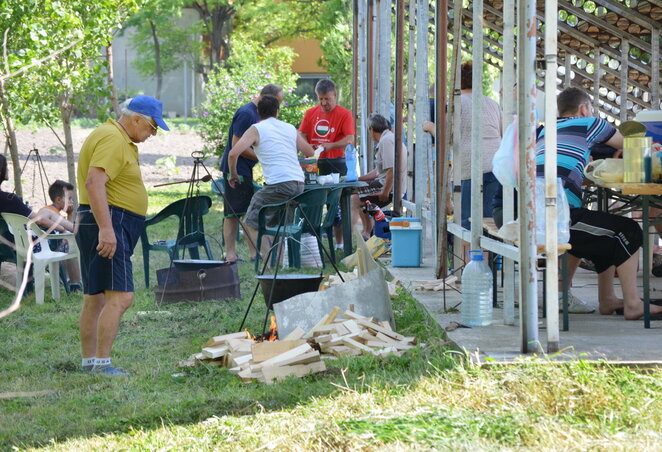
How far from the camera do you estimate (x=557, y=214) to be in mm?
5387

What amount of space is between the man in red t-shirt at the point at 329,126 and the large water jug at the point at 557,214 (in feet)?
19.6

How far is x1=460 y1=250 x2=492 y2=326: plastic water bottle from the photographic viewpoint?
599cm

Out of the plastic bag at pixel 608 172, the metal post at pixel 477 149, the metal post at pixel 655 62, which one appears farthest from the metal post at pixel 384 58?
the plastic bag at pixel 608 172

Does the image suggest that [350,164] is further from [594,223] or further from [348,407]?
[348,407]

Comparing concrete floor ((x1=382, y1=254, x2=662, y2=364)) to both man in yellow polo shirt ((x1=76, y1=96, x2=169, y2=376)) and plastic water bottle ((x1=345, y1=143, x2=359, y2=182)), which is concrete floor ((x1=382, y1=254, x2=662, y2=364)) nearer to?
man in yellow polo shirt ((x1=76, y1=96, x2=169, y2=376))

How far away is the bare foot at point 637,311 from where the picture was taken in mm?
6125

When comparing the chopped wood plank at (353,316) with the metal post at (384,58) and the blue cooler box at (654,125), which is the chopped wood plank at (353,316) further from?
the metal post at (384,58)

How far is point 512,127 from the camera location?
5.40 metres

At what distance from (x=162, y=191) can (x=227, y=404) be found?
16.7 m

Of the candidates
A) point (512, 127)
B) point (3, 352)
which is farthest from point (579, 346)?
point (3, 352)

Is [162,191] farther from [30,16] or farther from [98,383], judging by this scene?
[98,383]

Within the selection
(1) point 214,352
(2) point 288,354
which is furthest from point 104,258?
(2) point 288,354

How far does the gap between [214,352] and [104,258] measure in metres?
0.86

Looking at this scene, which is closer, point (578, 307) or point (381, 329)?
point (381, 329)
